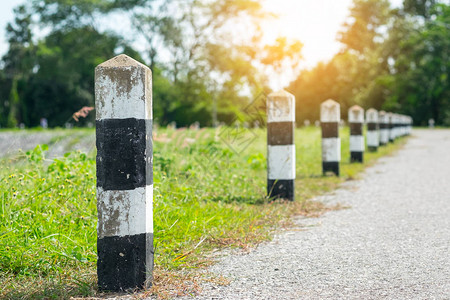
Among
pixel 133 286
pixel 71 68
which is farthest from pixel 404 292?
pixel 71 68

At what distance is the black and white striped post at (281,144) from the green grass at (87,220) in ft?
0.60

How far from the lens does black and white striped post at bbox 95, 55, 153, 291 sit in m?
2.38

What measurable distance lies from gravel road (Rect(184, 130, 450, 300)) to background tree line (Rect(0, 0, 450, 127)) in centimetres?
1783

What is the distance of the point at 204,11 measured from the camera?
1291 inches

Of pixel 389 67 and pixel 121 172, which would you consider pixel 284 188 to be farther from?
pixel 389 67

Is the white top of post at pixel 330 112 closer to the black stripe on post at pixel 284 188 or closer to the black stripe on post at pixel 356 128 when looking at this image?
the black stripe on post at pixel 356 128

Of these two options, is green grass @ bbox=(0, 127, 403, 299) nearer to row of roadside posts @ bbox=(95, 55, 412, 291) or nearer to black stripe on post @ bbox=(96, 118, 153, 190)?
row of roadside posts @ bbox=(95, 55, 412, 291)

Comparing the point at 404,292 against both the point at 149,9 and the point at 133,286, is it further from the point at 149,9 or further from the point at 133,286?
the point at 149,9

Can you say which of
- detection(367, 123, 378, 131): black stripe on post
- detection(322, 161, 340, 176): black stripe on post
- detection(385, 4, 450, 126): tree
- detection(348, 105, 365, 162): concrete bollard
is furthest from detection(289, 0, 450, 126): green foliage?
detection(322, 161, 340, 176): black stripe on post

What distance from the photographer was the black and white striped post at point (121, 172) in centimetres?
Answer: 238

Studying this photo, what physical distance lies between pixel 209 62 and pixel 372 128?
74.0 ft

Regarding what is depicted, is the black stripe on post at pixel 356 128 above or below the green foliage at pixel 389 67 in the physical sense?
below

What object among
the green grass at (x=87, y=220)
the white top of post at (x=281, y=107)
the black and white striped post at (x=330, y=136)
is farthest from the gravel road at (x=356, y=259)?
the black and white striped post at (x=330, y=136)

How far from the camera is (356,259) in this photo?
2936mm
